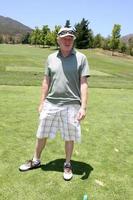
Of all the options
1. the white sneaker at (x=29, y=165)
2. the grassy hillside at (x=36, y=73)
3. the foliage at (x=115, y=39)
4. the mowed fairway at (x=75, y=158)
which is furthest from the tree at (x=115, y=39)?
the white sneaker at (x=29, y=165)

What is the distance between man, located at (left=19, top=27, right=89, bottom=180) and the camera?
486 cm

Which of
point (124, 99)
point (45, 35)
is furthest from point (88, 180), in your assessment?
point (45, 35)

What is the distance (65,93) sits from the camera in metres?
4.95

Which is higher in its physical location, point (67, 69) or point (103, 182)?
point (67, 69)

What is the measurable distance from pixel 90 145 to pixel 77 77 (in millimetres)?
2101

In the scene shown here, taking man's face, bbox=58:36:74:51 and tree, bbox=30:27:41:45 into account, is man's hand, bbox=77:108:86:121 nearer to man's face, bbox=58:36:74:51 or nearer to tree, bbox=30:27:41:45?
man's face, bbox=58:36:74:51

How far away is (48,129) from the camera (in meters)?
5.10

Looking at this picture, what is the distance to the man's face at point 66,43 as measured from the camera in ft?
15.9

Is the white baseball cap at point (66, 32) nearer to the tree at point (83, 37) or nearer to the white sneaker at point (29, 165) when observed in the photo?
the white sneaker at point (29, 165)

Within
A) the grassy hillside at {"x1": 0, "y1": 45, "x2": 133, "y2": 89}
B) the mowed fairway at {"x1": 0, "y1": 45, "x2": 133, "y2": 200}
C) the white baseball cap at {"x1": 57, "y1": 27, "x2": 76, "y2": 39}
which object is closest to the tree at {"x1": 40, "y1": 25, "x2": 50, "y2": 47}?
the grassy hillside at {"x1": 0, "y1": 45, "x2": 133, "y2": 89}

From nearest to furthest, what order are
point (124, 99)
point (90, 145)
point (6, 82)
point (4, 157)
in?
point (4, 157) < point (90, 145) < point (124, 99) < point (6, 82)

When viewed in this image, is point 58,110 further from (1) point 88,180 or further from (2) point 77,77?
(1) point 88,180

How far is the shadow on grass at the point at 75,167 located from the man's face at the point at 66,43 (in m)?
1.76

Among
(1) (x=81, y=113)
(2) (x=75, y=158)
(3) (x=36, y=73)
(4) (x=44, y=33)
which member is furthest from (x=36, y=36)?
(1) (x=81, y=113)
